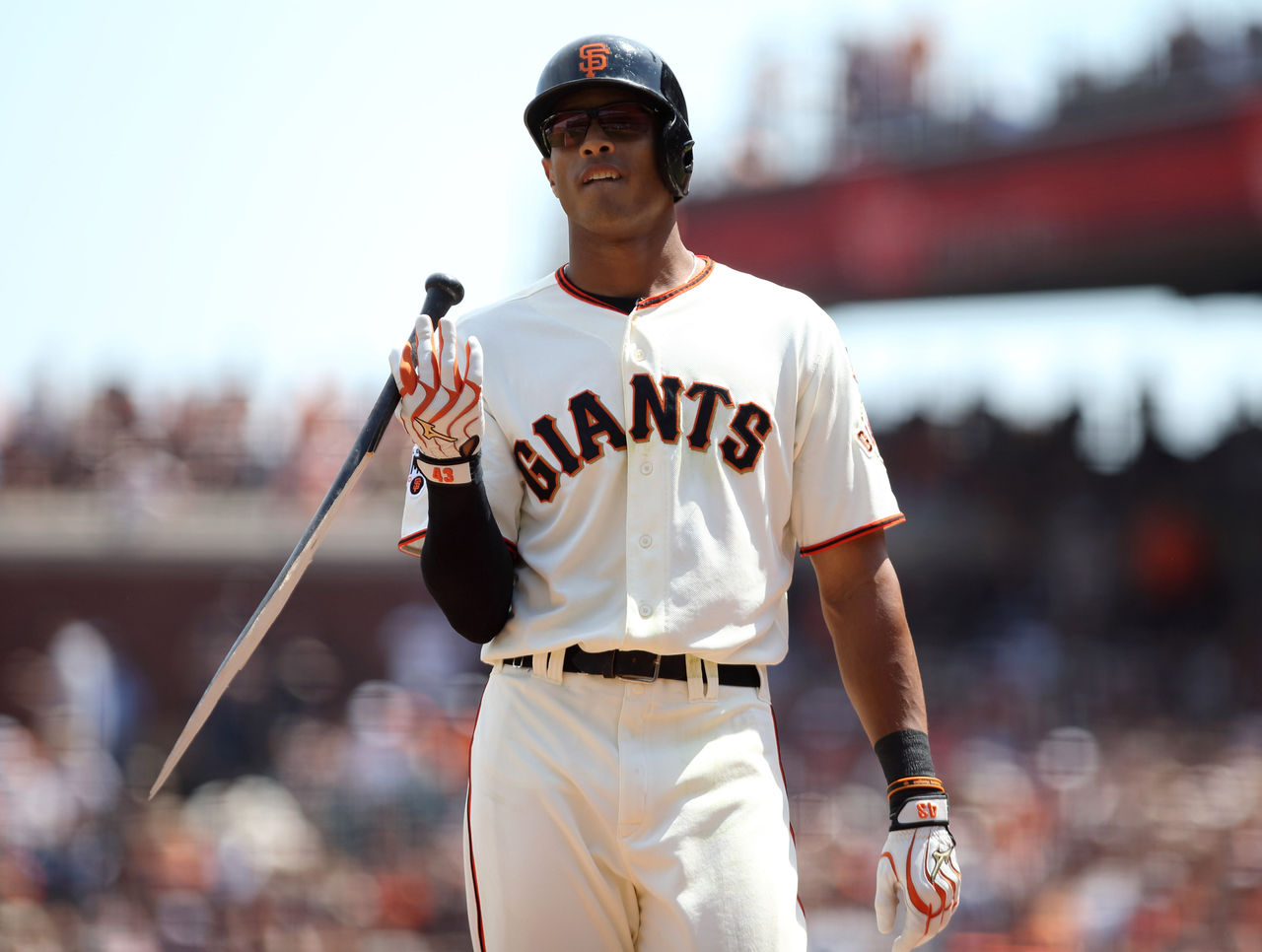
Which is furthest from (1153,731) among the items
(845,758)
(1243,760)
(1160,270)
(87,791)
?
(87,791)

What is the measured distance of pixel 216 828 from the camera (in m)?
7.86

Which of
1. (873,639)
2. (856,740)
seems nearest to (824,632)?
(856,740)

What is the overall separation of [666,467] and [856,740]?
6.97m

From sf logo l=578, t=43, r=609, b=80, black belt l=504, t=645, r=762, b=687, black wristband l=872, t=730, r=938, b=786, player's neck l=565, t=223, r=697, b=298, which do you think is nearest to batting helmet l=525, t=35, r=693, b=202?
sf logo l=578, t=43, r=609, b=80

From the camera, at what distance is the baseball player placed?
2.38 m

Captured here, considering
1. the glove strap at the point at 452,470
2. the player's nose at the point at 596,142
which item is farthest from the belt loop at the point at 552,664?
the player's nose at the point at 596,142

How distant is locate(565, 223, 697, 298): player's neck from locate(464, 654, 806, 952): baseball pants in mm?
728

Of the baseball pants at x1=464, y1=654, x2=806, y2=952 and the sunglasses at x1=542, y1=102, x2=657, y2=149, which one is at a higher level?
the sunglasses at x1=542, y1=102, x2=657, y2=149

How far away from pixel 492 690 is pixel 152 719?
8.96 meters

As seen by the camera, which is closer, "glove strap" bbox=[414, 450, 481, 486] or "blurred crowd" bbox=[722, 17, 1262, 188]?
"glove strap" bbox=[414, 450, 481, 486]

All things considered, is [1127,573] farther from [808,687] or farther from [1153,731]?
[808,687]

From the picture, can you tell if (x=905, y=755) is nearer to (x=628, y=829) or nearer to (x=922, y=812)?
(x=922, y=812)

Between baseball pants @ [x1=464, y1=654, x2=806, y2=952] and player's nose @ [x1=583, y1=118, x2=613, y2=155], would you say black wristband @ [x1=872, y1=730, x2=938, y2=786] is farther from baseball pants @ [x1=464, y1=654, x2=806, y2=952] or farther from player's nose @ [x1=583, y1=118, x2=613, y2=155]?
player's nose @ [x1=583, y1=118, x2=613, y2=155]

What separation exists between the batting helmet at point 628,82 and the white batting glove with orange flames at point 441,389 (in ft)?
1.80
